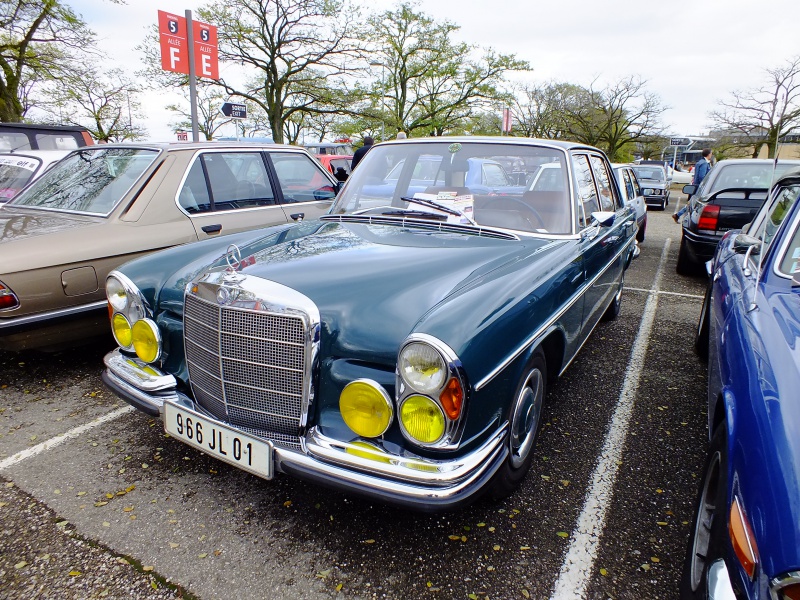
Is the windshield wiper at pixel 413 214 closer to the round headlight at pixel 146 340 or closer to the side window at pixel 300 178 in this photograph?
the round headlight at pixel 146 340

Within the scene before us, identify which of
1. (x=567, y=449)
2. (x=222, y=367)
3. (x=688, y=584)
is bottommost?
(x=567, y=449)

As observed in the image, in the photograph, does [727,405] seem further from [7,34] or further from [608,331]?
[7,34]

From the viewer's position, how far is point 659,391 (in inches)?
141

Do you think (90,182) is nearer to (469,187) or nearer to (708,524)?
(469,187)

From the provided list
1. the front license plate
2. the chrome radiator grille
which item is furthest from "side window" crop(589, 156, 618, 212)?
the front license plate

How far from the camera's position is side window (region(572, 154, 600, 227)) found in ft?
10.4

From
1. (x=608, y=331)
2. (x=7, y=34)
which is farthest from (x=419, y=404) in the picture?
(x=7, y=34)

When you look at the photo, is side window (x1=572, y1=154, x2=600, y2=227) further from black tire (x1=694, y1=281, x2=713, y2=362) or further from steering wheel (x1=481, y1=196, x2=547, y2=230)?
black tire (x1=694, y1=281, x2=713, y2=362)

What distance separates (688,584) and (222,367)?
188 centimetres

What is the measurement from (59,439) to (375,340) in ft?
7.39

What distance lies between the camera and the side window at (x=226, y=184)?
4.16 meters

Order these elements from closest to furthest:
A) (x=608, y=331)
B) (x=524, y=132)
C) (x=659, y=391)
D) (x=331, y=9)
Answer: (x=659, y=391) < (x=608, y=331) < (x=331, y=9) < (x=524, y=132)

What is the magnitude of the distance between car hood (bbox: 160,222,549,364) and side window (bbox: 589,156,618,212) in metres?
1.43

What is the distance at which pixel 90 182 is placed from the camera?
163 inches
